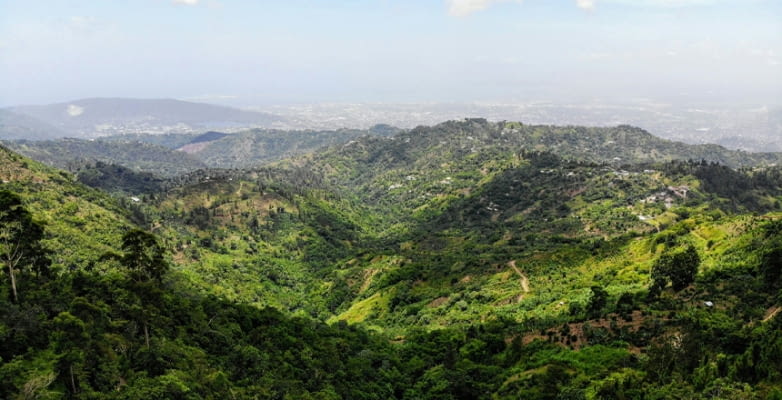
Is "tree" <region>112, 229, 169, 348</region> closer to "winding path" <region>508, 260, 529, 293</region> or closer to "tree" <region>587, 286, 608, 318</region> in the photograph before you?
"tree" <region>587, 286, 608, 318</region>

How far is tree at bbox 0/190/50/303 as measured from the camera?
31.7 metres

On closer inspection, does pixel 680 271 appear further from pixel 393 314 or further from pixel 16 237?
pixel 16 237

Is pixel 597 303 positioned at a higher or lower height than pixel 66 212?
lower

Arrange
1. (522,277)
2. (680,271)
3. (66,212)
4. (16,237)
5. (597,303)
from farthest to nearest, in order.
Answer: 1. (66,212)
2. (522,277)
3. (597,303)
4. (680,271)
5. (16,237)

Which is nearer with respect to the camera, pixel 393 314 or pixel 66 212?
pixel 393 314

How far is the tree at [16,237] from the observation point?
31703 mm

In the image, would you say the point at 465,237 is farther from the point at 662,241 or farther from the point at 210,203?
the point at 210,203

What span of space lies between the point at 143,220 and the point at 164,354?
110966 millimetres

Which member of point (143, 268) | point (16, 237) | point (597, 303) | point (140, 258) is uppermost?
point (16, 237)

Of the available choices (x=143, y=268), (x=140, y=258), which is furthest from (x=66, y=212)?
(x=140, y=258)

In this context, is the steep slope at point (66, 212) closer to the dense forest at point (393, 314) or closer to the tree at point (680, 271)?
the dense forest at point (393, 314)

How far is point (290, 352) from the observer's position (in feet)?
156

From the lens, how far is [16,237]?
33.2 meters

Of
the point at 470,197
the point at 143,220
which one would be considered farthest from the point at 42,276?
the point at 470,197
